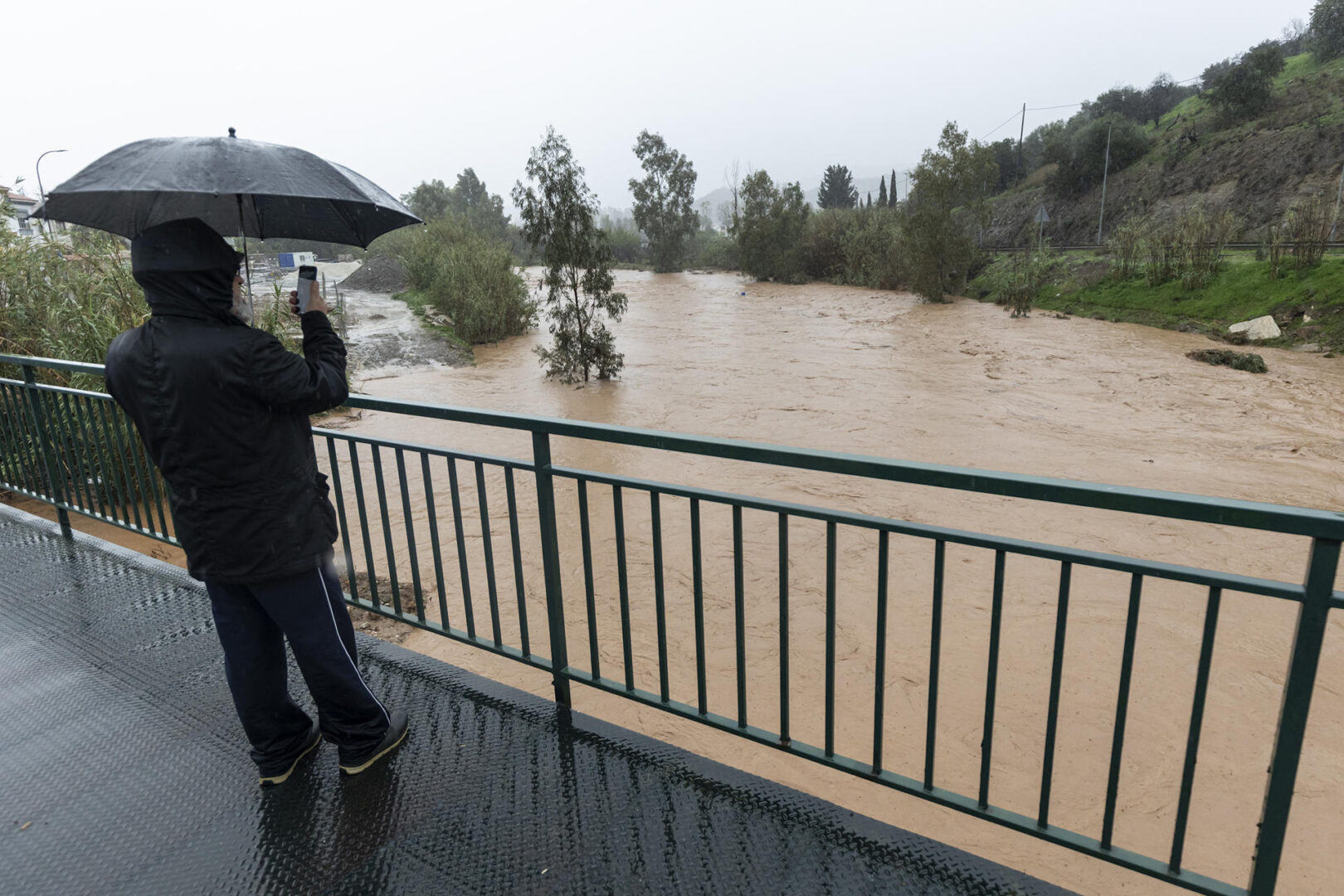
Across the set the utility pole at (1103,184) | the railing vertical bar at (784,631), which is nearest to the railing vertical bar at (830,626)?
the railing vertical bar at (784,631)

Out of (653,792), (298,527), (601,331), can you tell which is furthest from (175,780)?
(601,331)

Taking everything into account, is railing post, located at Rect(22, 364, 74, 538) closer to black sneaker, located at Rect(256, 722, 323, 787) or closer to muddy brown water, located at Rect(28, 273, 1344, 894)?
muddy brown water, located at Rect(28, 273, 1344, 894)

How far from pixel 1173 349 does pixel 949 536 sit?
20.1 metres

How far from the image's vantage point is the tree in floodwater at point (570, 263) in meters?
15.6

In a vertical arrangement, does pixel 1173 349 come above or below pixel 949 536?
below

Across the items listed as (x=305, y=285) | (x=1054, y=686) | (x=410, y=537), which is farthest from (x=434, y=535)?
(x=1054, y=686)

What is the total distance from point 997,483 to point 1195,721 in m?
0.74

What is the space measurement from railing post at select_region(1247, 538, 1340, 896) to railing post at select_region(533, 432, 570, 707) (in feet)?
6.62

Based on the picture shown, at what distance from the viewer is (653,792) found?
2602 mm

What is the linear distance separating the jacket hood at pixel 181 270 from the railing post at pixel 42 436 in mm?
3342

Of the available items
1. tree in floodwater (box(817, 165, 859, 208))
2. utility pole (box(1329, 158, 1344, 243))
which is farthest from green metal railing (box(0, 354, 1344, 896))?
tree in floodwater (box(817, 165, 859, 208))

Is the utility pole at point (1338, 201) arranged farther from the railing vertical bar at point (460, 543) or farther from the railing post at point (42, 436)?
the railing post at point (42, 436)

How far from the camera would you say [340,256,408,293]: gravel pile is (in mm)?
29422

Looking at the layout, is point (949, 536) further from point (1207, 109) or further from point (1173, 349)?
point (1207, 109)
